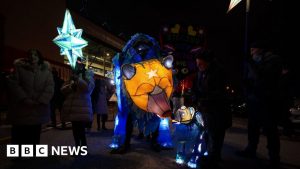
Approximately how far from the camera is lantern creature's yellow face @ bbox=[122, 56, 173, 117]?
6.02 meters

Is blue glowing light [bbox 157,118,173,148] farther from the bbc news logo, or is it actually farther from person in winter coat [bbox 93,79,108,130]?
person in winter coat [bbox 93,79,108,130]

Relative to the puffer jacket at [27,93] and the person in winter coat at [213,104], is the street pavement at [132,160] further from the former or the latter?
the puffer jacket at [27,93]

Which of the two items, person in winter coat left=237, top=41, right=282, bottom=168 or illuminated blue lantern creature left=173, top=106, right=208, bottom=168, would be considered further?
person in winter coat left=237, top=41, right=282, bottom=168

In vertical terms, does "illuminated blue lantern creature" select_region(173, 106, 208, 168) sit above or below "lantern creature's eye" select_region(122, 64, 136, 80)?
below

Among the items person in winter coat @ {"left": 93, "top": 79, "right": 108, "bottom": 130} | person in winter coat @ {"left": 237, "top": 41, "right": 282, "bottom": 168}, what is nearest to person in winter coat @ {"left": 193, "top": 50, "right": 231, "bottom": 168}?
person in winter coat @ {"left": 237, "top": 41, "right": 282, "bottom": 168}

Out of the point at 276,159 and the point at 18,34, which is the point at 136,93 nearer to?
the point at 276,159

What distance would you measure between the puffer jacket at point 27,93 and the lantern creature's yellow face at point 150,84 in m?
1.47

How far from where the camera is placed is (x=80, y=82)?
5.95m

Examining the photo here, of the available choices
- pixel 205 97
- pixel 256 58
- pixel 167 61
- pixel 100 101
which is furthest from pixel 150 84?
pixel 100 101

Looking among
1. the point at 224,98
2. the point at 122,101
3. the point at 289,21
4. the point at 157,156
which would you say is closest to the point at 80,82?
the point at 122,101

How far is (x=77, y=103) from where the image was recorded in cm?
598

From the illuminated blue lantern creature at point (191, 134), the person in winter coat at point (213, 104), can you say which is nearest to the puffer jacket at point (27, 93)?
the illuminated blue lantern creature at point (191, 134)

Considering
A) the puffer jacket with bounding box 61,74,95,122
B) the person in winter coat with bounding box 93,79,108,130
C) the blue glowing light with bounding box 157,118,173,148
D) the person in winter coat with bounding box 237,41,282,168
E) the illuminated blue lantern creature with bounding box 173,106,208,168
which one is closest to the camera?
the illuminated blue lantern creature with bounding box 173,106,208,168

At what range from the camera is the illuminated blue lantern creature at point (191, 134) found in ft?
16.9
